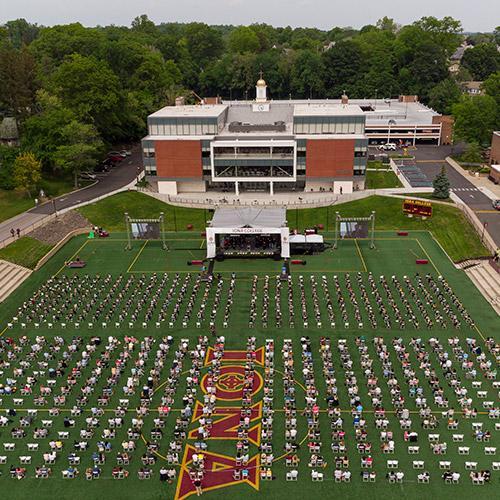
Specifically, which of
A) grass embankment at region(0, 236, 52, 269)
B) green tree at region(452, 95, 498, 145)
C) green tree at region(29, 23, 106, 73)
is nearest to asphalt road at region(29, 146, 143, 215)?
grass embankment at region(0, 236, 52, 269)

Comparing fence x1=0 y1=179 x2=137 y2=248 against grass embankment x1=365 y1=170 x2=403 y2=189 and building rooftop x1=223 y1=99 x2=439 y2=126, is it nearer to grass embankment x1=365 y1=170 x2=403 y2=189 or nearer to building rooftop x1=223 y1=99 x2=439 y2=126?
building rooftop x1=223 y1=99 x2=439 y2=126

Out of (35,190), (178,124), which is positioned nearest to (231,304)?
(178,124)

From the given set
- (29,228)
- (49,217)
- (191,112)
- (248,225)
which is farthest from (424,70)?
(29,228)

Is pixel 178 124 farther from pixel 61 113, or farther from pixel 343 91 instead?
pixel 343 91

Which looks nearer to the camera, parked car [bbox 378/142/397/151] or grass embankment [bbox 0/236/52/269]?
grass embankment [bbox 0/236/52/269]

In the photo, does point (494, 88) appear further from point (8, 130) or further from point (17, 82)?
point (8, 130)

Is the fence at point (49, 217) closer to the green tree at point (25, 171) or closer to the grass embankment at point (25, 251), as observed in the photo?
the grass embankment at point (25, 251)

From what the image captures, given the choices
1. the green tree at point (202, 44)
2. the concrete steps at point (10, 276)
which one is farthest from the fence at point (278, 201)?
the green tree at point (202, 44)
